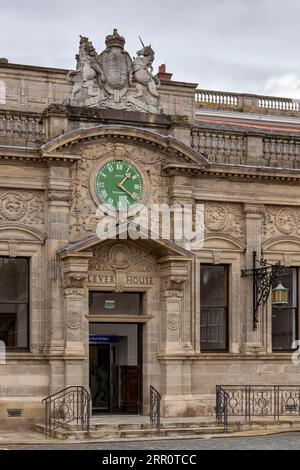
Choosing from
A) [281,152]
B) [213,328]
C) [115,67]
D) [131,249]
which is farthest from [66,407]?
[281,152]

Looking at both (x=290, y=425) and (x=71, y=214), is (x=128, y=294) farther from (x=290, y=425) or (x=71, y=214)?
(x=290, y=425)

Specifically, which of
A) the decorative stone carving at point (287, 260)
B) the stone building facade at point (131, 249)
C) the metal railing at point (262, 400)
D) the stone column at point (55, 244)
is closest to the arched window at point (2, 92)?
the stone building facade at point (131, 249)

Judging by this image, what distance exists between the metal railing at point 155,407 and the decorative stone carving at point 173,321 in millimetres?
1682

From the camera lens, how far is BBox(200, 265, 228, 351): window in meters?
31.0

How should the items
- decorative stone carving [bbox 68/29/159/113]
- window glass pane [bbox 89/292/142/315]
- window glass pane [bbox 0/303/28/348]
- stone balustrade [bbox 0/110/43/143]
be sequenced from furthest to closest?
window glass pane [bbox 89/292/142/315], decorative stone carving [bbox 68/29/159/113], stone balustrade [bbox 0/110/43/143], window glass pane [bbox 0/303/28/348]

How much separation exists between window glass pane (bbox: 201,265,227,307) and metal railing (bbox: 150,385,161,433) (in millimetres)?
3091

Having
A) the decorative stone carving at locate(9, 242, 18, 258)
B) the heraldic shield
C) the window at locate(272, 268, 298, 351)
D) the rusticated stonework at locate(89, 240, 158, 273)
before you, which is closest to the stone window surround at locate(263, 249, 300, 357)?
the window at locate(272, 268, 298, 351)

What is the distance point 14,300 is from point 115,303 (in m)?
2.75

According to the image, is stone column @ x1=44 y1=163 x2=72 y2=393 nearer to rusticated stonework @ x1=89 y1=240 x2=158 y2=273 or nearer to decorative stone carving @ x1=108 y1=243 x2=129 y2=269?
rusticated stonework @ x1=89 y1=240 x2=158 y2=273

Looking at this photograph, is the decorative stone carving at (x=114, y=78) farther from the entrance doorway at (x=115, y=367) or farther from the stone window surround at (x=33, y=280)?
the entrance doorway at (x=115, y=367)

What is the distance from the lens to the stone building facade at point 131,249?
28750 mm

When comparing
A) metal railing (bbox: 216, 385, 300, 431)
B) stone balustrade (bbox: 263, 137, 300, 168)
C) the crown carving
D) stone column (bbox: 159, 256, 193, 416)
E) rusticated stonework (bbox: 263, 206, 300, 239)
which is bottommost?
metal railing (bbox: 216, 385, 300, 431)

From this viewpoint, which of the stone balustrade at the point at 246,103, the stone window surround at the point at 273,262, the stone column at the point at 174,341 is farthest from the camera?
the stone balustrade at the point at 246,103
